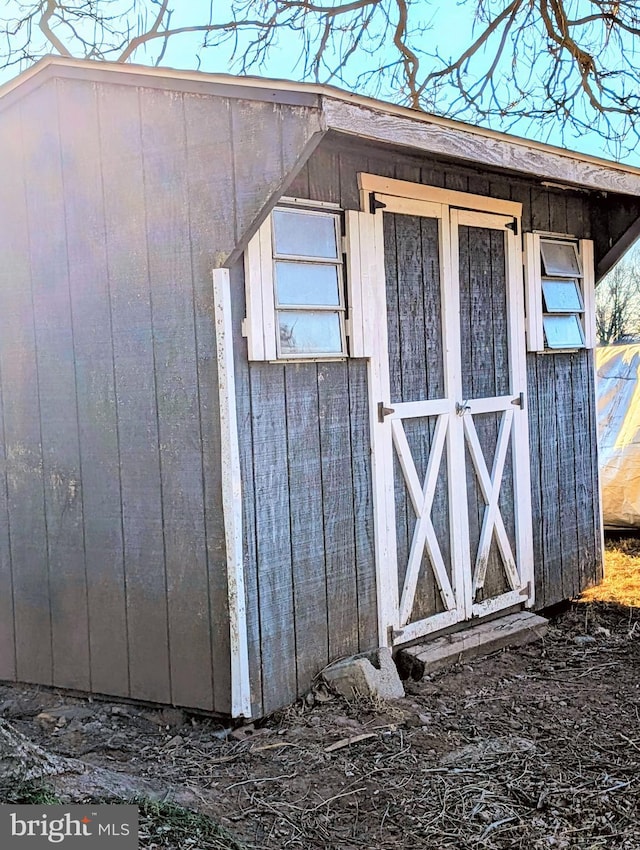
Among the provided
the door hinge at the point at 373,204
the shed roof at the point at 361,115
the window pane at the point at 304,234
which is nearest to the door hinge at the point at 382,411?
the window pane at the point at 304,234

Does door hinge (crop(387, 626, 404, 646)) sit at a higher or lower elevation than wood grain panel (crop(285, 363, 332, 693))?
lower

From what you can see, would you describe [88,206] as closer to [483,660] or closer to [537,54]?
[483,660]

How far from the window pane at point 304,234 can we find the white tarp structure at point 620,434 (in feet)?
14.2

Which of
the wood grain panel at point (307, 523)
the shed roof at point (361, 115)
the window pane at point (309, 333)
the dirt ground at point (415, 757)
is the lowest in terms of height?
the dirt ground at point (415, 757)

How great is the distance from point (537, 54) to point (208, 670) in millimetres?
7355

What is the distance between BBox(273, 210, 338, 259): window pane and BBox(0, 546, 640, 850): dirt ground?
1.94 meters

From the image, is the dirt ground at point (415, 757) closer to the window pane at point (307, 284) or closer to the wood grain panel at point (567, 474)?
the wood grain panel at point (567, 474)

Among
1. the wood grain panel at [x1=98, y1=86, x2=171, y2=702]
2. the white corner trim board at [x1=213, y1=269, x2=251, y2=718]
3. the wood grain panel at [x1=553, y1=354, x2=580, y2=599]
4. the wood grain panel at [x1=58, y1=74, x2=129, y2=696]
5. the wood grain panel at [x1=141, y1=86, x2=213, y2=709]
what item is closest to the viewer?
the white corner trim board at [x1=213, y1=269, x2=251, y2=718]

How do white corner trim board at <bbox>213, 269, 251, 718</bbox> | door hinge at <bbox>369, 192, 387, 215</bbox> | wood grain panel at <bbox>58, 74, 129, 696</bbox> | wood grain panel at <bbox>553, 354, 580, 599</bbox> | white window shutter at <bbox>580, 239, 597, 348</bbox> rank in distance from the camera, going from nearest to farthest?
1. white corner trim board at <bbox>213, 269, 251, 718</bbox>
2. wood grain panel at <bbox>58, 74, 129, 696</bbox>
3. door hinge at <bbox>369, 192, 387, 215</bbox>
4. wood grain panel at <bbox>553, 354, 580, 599</bbox>
5. white window shutter at <bbox>580, 239, 597, 348</bbox>

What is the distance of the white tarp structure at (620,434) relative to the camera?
7.51m

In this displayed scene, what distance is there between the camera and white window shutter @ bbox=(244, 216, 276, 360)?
354 centimetres

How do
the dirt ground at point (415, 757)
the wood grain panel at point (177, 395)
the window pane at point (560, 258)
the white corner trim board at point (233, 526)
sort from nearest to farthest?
the dirt ground at point (415, 757), the white corner trim board at point (233, 526), the wood grain panel at point (177, 395), the window pane at point (560, 258)

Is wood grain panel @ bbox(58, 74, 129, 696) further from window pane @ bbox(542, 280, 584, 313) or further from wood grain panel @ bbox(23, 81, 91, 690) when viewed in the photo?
window pane @ bbox(542, 280, 584, 313)

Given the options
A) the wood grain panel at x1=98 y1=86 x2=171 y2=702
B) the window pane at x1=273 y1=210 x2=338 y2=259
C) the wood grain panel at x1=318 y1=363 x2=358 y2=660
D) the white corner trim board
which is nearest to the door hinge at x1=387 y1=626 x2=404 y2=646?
the wood grain panel at x1=318 y1=363 x2=358 y2=660
